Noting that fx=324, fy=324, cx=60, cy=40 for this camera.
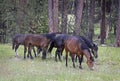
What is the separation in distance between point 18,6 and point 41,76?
21534mm

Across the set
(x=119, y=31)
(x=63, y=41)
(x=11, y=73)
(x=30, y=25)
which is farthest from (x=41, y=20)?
(x=11, y=73)

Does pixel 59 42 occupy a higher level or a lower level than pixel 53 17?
lower

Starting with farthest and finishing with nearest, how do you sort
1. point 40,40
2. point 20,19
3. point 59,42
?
point 20,19 → point 40,40 → point 59,42

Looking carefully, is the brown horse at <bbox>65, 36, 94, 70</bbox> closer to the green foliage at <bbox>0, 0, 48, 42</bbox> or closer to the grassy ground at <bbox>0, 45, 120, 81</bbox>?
the grassy ground at <bbox>0, 45, 120, 81</bbox>

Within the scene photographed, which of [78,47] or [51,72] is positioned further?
[78,47]

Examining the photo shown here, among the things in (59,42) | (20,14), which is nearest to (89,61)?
(59,42)

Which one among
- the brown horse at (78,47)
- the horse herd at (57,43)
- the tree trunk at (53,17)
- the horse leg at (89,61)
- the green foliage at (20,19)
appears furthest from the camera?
the green foliage at (20,19)

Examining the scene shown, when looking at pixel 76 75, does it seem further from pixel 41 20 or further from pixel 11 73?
pixel 41 20

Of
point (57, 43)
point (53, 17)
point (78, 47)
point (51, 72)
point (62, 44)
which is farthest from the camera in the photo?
point (53, 17)

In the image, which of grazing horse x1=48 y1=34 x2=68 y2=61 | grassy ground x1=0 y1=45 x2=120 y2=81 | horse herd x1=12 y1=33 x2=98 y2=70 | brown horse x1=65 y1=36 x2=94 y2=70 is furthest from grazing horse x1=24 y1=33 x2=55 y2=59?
brown horse x1=65 y1=36 x2=94 y2=70

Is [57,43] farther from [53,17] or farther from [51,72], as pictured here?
[53,17]

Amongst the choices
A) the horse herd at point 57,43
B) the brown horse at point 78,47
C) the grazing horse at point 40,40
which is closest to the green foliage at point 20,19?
the horse herd at point 57,43

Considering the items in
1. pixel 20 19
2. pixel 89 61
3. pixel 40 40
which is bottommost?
pixel 89 61

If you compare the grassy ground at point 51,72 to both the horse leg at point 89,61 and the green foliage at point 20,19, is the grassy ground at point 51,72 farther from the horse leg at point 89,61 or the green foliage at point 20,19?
the green foliage at point 20,19
